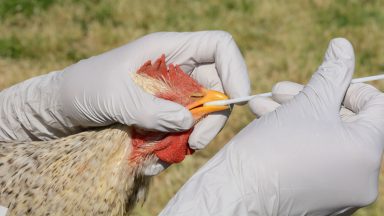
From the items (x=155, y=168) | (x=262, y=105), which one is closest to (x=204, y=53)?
(x=262, y=105)

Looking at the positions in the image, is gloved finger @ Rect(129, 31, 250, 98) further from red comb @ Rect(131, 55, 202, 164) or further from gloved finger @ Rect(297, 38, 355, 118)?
gloved finger @ Rect(297, 38, 355, 118)

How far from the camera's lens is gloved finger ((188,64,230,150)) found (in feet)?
9.02

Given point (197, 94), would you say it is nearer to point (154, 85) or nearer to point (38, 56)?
point (154, 85)

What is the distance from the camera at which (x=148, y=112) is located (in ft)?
8.80

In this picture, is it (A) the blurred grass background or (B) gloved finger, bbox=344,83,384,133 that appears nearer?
(B) gloved finger, bbox=344,83,384,133

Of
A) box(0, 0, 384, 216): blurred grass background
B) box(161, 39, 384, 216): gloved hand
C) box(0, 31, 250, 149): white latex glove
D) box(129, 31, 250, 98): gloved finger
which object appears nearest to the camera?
box(161, 39, 384, 216): gloved hand

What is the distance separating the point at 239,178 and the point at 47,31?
4.30 meters

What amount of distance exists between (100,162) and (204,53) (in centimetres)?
71

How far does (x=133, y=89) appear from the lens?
2.76 m

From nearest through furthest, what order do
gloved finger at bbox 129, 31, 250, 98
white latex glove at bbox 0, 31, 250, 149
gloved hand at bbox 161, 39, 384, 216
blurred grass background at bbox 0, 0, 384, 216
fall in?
gloved hand at bbox 161, 39, 384, 216
white latex glove at bbox 0, 31, 250, 149
gloved finger at bbox 129, 31, 250, 98
blurred grass background at bbox 0, 0, 384, 216

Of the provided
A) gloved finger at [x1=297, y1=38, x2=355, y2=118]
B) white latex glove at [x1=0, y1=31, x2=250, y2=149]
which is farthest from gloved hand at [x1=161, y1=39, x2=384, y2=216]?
white latex glove at [x1=0, y1=31, x2=250, y2=149]

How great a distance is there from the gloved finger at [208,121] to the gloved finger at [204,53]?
5cm

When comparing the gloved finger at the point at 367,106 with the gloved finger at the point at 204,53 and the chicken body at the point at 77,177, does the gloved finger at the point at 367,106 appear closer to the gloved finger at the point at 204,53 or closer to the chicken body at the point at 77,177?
the gloved finger at the point at 204,53

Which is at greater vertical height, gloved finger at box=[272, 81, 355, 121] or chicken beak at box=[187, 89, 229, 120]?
chicken beak at box=[187, 89, 229, 120]
